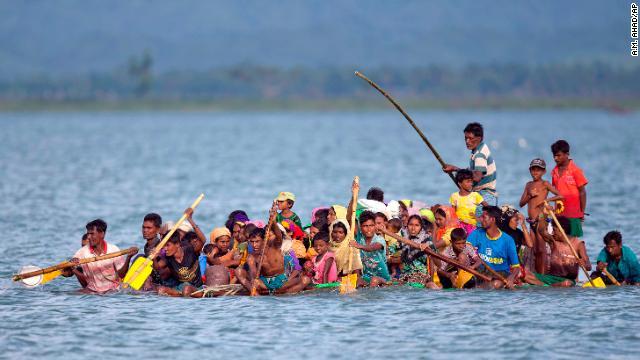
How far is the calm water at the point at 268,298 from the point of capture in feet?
50.8

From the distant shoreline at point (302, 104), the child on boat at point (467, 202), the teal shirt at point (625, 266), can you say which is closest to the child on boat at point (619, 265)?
the teal shirt at point (625, 266)

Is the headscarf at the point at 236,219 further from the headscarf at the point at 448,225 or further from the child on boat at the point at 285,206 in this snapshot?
the headscarf at the point at 448,225

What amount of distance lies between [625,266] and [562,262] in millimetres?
866

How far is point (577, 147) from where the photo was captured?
71188 mm

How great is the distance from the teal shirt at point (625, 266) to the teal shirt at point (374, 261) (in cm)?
303

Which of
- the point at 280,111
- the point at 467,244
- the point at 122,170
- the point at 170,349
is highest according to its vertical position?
the point at 280,111

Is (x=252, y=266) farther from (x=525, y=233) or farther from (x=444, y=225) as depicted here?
(x=525, y=233)

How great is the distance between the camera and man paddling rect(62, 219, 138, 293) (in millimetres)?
17938

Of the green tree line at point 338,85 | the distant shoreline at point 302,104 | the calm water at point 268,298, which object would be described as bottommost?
the calm water at point 268,298

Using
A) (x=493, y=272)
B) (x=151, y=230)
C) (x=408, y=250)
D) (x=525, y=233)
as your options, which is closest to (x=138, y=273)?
(x=151, y=230)

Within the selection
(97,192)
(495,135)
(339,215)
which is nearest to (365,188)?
(97,192)

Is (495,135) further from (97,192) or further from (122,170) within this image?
(97,192)

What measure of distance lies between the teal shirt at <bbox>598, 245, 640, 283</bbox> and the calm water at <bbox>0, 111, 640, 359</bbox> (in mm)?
271

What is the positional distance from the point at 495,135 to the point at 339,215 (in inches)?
2916
